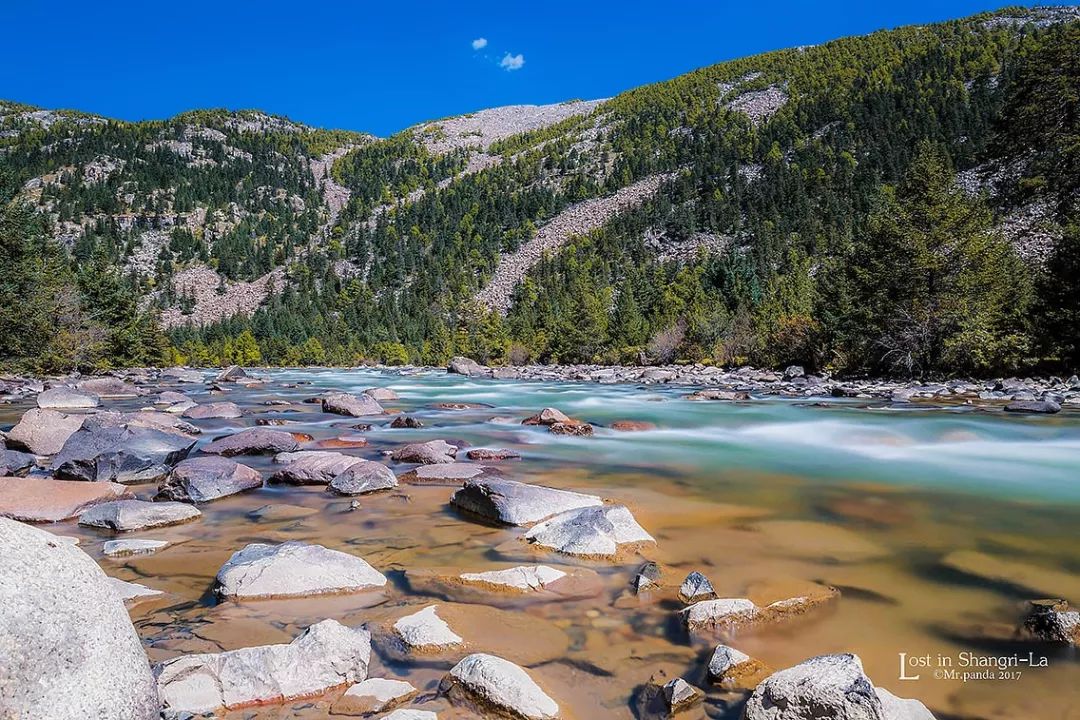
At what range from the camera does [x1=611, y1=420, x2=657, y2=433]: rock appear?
13.8m

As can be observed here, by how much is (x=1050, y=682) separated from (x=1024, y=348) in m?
23.0

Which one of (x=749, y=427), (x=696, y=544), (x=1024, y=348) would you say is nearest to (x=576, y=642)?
(x=696, y=544)

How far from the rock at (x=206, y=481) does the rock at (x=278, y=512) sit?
2.71ft

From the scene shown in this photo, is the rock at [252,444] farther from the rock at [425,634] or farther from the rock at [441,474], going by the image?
the rock at [425,634]

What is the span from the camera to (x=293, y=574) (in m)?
4.19

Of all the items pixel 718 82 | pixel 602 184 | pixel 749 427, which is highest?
pixel 718 82

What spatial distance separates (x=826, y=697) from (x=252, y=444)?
9.50 m

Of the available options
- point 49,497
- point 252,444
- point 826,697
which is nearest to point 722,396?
point 252,444

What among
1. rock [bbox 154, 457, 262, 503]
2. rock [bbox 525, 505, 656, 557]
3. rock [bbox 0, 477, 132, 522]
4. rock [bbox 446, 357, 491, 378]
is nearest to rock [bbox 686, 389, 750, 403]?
rock [bbox 525, 505, 656, 557]

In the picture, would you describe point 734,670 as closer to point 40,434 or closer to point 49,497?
point 49,497

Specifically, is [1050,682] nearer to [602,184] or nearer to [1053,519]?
[1053,519]

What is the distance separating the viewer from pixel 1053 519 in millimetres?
6391

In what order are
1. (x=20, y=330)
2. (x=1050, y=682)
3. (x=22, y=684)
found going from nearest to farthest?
(x=22, y=684) < (x=1050, y=682) < (x=20, y=330)

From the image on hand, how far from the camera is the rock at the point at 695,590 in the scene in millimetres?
4105
